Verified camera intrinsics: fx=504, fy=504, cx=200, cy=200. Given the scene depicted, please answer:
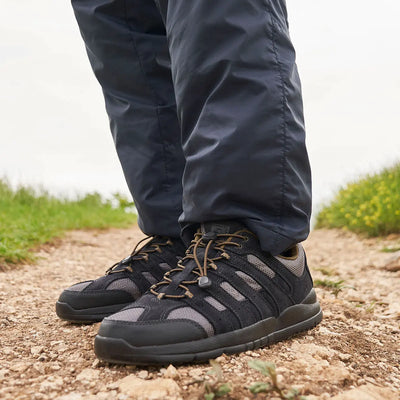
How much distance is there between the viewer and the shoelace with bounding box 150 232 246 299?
4.63 ft

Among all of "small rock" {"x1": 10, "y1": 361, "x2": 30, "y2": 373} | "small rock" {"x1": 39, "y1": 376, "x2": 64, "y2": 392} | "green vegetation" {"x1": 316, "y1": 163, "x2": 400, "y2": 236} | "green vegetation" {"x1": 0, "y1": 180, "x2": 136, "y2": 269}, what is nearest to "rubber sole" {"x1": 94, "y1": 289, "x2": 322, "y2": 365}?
"small rock" {"x1": 39, "y1": 376, "x2": 64, "y2": 392}

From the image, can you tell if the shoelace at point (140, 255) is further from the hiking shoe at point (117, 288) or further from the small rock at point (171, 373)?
the small rock at point (171, 373)

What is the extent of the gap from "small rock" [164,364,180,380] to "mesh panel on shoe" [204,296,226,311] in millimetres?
209

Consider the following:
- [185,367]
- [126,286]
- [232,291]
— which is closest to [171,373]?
[185,367]

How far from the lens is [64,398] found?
1178mm

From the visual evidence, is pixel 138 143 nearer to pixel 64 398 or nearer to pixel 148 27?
pixel 148 27

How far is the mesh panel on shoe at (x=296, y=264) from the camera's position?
5.10 feet

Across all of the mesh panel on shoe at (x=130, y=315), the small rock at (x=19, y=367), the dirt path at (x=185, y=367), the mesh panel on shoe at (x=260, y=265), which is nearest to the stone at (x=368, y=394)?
the dirt path at (x=185, y=367)

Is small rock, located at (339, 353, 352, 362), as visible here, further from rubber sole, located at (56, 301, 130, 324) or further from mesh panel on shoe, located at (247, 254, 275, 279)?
rubber sole, located at (56, 301, 130, 324)

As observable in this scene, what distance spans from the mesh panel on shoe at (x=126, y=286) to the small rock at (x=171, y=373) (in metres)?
0.63

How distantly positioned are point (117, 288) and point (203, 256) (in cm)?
53

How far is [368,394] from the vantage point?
4.05 ft

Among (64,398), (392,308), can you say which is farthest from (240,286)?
(392,308)

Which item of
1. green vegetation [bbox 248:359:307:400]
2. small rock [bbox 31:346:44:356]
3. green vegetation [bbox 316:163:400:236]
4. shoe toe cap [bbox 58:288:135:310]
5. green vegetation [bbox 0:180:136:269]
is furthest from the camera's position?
green vegetation [bbox 316:163:400:236]
